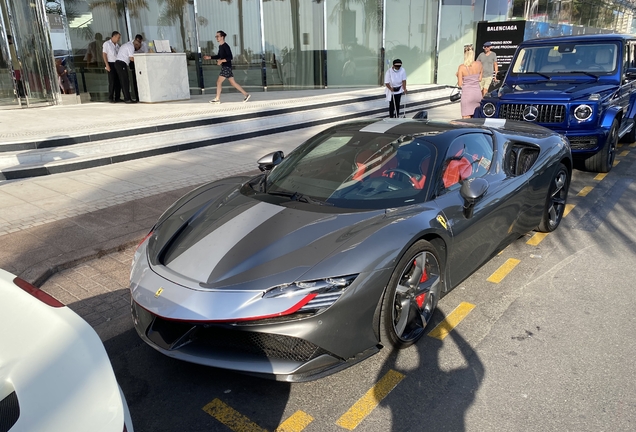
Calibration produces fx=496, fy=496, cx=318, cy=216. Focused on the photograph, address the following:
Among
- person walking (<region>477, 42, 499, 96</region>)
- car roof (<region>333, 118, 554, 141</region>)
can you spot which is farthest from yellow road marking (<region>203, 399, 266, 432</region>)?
person walking (<region>477, 42, 499, 96</region>)

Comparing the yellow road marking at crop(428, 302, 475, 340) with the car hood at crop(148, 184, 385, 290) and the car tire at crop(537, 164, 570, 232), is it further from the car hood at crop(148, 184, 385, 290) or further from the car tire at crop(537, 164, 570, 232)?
the car tire at crop(537, 164, 570, 232)

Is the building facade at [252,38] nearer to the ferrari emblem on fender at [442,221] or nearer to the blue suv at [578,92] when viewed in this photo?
the blue suv at [578,92]

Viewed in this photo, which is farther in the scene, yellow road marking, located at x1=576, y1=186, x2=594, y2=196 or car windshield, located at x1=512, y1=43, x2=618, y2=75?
car windshield, located at x1=512, y1=43, x2=618, y2=75

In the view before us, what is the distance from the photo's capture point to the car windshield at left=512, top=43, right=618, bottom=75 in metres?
7.95

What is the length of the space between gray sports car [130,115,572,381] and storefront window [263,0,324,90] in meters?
14.5

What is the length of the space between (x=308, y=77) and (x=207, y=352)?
17.5 m

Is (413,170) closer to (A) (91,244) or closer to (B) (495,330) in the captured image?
(B) (495,330)

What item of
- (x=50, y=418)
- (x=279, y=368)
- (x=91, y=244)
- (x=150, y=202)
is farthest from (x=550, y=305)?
(x=150, y=202)

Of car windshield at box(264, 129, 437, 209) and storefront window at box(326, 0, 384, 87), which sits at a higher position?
storefront window at box(326, 0, 384, 87)

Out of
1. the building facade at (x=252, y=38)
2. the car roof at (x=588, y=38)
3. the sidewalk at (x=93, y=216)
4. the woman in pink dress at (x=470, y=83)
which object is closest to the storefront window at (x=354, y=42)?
the building facade at (x=252, y=38)

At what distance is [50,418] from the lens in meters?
1.39

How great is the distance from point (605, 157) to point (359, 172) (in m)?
5.32

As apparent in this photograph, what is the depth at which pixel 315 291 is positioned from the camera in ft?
8.71

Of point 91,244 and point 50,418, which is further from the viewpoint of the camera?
point 91,244
